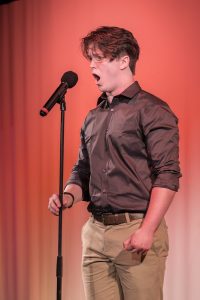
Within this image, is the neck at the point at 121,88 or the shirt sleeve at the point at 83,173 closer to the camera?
the neck at the point at 121,88

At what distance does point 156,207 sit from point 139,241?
5.2 inches

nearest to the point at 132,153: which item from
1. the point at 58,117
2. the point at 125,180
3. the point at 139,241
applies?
the point at 125,180

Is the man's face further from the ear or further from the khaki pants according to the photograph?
the khaki pants

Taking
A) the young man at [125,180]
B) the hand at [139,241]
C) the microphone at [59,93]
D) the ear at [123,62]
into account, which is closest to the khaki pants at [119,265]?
the young man at [125,180]

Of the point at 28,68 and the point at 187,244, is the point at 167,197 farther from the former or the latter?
the point at 28,68

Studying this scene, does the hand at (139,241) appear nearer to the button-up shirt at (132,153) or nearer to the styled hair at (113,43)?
the button-up shirt at (132,153)

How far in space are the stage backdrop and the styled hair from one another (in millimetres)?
765

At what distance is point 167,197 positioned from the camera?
161 centimetres

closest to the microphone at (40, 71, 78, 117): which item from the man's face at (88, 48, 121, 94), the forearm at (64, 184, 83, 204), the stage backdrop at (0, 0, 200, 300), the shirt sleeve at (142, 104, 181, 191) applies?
the man's face at (88, 48, 121, 94)

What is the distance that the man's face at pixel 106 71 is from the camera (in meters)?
1.81

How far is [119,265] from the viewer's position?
173cm

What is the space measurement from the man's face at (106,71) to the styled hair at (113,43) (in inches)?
0.7

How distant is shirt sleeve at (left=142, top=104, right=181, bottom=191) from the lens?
5.31ft

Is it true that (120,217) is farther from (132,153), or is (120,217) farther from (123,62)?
(123,62)
